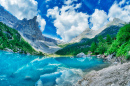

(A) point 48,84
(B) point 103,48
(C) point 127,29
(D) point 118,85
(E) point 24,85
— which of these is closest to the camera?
(D) point 118,85

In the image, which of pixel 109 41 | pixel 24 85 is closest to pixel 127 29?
pixel 24 85

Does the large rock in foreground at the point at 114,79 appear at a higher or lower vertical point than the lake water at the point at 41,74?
higher

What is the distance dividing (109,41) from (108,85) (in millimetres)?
101752

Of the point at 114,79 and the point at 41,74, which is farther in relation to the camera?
the point at 41,74

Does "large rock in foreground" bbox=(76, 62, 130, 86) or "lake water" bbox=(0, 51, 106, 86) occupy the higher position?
"large rock in foreground" bbox=(76, 62, 130, 86)

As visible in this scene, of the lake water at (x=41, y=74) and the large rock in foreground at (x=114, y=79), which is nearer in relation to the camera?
the large rock in foreground at (x=114, y=79)

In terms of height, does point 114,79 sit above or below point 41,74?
above

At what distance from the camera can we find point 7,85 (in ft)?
51.4

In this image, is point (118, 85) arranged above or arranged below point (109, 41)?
below

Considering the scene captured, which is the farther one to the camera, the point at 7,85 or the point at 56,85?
the point at 56,85

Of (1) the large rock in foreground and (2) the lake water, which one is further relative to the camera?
(2) the lake water

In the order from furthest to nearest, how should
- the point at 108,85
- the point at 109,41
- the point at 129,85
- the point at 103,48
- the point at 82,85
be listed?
1. the point at 109,41
2. the point at 103,48
3. the point at 82,85
4. the point at 108,85
5. the point at 129,85

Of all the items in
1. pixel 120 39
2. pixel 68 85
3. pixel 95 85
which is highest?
pixel 120 39

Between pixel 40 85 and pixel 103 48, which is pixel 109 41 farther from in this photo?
pixel 40 85
